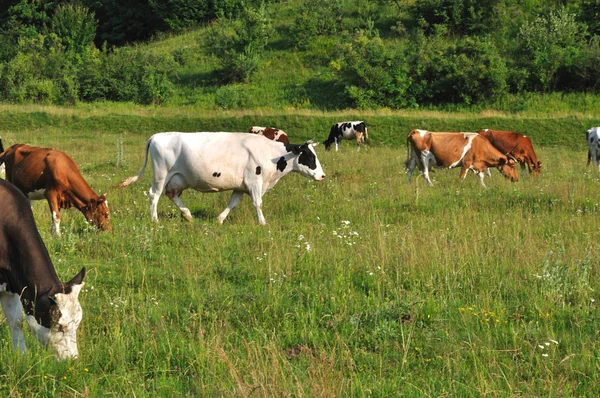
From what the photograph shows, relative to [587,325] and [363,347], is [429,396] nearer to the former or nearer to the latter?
[363,347]

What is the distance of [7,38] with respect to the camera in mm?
65062

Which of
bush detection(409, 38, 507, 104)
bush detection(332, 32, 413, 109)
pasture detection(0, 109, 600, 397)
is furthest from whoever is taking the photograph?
bush detection(332, 32, 413, 109)

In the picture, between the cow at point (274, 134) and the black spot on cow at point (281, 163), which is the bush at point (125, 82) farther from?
the black spot on cow at point (281, 163)

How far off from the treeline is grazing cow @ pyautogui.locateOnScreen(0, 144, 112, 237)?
31048mm

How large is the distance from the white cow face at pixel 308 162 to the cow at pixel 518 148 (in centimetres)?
986

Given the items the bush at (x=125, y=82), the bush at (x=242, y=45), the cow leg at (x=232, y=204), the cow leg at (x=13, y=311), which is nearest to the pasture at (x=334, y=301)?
the cow leg at (x=13, y=311)

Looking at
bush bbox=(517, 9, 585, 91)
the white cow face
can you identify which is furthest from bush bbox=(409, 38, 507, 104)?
the white cow face

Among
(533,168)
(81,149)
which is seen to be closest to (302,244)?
(533,168)

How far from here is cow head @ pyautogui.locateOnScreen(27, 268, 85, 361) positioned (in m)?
5.38

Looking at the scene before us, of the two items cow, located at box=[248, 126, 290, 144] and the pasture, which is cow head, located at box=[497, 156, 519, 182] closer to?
the pasture

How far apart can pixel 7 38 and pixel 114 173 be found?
175 feet

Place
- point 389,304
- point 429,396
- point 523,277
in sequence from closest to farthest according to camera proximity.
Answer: point 429,396 → point 389,304 → point 523,277

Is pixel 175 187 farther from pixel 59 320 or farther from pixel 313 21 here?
pixel 313 21

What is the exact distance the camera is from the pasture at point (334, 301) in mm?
5090
